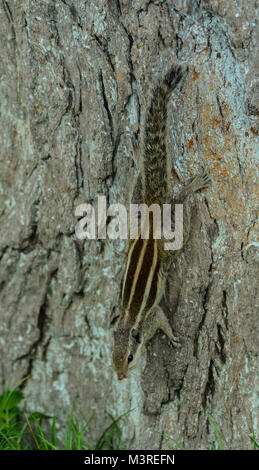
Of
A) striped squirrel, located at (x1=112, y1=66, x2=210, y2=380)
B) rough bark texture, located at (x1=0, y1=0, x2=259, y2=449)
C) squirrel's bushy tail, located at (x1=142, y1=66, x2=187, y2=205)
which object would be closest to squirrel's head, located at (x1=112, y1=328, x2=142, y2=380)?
striped squirrel, located at (x1=112, y1=66, x2=210, y2=380)

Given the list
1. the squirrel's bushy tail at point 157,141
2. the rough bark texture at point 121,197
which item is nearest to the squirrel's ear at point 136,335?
the rough bark texture at point 121,197

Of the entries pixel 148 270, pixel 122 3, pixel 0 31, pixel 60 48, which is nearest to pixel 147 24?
pixel 122 3

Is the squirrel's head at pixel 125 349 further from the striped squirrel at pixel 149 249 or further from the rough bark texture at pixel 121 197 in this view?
the rough bark texture at pixel 121 197

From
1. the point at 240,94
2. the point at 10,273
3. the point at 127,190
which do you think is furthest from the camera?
the point at 10,273

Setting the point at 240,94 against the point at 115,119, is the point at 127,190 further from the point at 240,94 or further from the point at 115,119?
the point at 240,94

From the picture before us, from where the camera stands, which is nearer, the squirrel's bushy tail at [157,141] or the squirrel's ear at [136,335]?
the squirrel's bushy tail at [157,141]
